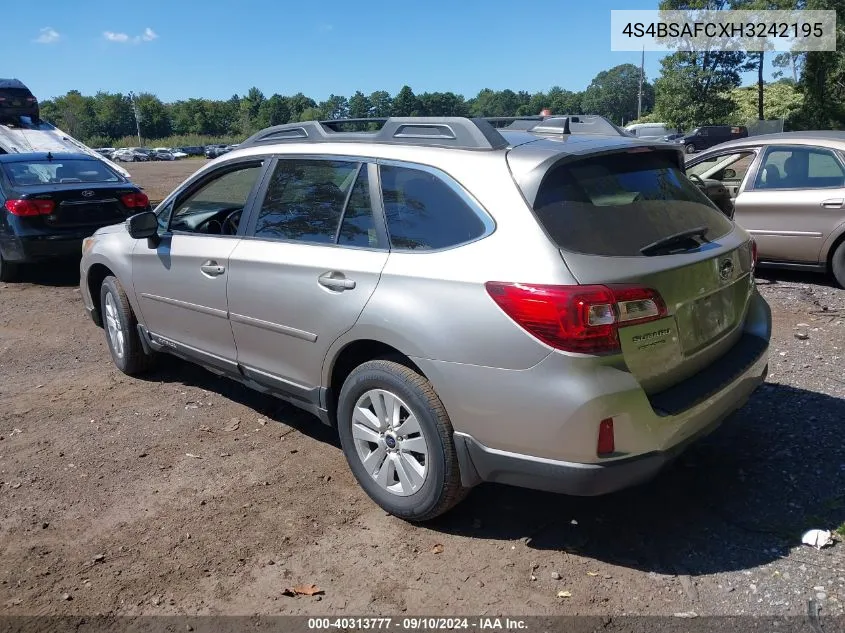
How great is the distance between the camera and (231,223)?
486cm

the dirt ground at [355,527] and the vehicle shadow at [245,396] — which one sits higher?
the vehicle shadow at [245,396]

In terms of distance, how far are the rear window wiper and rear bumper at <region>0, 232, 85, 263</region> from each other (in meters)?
7.85

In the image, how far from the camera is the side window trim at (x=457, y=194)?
316cm

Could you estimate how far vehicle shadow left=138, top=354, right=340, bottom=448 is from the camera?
4770 mm

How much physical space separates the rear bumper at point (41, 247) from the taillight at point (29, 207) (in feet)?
0.97

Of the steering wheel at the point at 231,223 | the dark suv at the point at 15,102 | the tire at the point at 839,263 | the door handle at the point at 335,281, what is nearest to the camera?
the door handle at the point at 335,281

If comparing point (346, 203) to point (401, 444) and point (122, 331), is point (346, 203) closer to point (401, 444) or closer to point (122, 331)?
point (401, 444)

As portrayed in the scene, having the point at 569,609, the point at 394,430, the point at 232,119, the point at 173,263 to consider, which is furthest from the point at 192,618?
the point at 232,119

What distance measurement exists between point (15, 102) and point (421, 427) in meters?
19.2

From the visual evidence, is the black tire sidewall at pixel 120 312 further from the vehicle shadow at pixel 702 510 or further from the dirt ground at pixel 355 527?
the vehicle shadow at pixel 702 510

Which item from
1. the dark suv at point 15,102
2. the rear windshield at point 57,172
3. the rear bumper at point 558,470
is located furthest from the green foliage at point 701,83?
the rear bumper at point 558,470

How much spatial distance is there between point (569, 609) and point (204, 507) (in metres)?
1.97

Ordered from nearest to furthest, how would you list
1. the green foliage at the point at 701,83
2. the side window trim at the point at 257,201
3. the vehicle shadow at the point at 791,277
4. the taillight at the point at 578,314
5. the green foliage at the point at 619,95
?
the taillight at the point at 578,314
the side window trim at the point at 257,201
the vehicle shadow at the point at 791,277
the green foliage at the point at 701,83
the green foliage at the point at 619,95

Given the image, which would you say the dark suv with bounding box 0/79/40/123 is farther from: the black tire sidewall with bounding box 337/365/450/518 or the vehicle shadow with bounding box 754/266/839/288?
the black tire sidewall with bounding box 337/365/450/518
